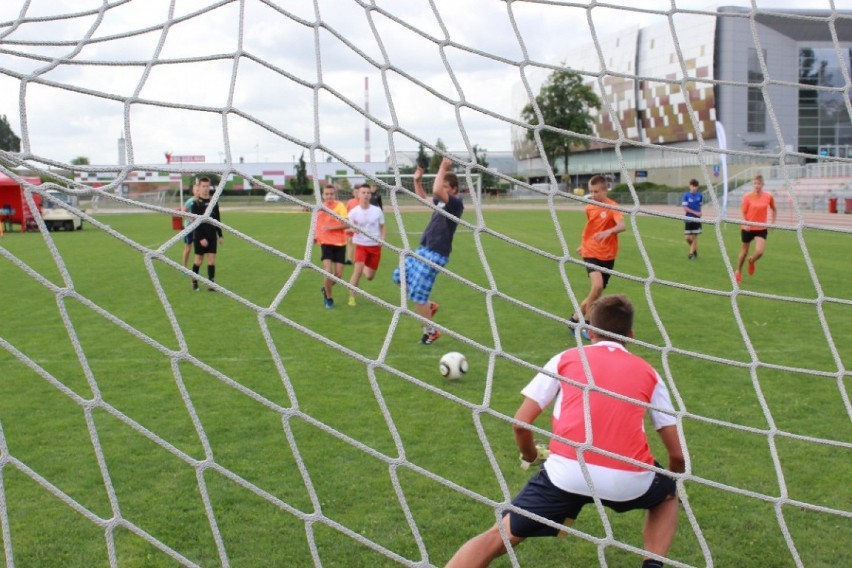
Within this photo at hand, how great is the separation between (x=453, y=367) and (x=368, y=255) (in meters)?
3.72

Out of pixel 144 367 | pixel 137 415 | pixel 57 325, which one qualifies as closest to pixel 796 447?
pixel 137 415

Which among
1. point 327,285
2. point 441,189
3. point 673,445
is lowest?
point 327,285

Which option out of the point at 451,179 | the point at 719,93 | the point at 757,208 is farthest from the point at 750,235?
the point at 719,93

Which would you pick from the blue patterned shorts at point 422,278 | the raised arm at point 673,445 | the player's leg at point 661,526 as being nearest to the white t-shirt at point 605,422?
the raised arm at point 673,445

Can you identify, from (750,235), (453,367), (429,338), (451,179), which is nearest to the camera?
(453,367)

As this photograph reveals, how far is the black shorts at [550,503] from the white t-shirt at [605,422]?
0.03 metres

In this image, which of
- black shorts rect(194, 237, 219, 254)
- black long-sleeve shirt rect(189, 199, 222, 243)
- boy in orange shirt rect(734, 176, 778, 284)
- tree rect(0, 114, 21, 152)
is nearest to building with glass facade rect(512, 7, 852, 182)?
boy in orange shirt rect(734, 176, 778, 284)

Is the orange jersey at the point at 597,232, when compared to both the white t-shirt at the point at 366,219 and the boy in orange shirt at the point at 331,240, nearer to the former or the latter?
the white t-shirt at the point at 366,219

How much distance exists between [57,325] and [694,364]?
241 inches

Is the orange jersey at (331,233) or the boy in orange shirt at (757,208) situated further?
the boy in orange shirt at (757,208)

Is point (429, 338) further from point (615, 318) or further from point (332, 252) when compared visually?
point (615, 318)

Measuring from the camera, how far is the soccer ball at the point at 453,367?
6027 millimetres

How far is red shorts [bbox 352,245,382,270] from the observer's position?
939 centimetres

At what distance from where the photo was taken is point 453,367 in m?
6.03
